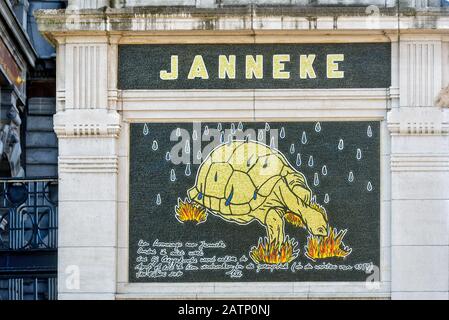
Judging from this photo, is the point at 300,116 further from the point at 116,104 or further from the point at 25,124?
the point at 25,124

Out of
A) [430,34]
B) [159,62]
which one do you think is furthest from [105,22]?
[430,34]

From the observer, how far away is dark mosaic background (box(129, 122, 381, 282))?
106ft

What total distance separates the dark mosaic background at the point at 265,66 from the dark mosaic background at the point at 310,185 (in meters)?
0.73

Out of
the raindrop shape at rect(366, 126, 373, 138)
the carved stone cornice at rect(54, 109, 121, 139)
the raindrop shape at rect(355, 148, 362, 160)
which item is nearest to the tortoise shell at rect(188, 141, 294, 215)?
the raindrop shape at rect(355, 148, 362, 160)

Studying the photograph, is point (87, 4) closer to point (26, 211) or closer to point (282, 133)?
point (282, 133)

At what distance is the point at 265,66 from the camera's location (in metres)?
32.7

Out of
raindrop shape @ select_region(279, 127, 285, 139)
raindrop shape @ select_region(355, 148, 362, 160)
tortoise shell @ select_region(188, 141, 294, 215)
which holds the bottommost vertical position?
tortoise shell @ select_region(188, 141, 294, 215)

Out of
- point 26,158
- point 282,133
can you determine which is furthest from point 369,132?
point 26,158

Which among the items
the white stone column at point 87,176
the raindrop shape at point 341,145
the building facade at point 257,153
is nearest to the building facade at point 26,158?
the white stone column at point 87,176

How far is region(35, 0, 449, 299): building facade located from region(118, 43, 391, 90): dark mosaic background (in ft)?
0.12

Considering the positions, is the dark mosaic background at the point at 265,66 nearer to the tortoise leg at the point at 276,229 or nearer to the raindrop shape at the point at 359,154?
the raindrop shape at the point at 359,154

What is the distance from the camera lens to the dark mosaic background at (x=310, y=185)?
1275 inches

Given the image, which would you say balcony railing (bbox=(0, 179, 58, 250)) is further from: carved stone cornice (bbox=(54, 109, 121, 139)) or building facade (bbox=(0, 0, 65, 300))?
carved stone cornice (bbox=(54, 109, 121, 139))

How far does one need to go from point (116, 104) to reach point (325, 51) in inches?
154
